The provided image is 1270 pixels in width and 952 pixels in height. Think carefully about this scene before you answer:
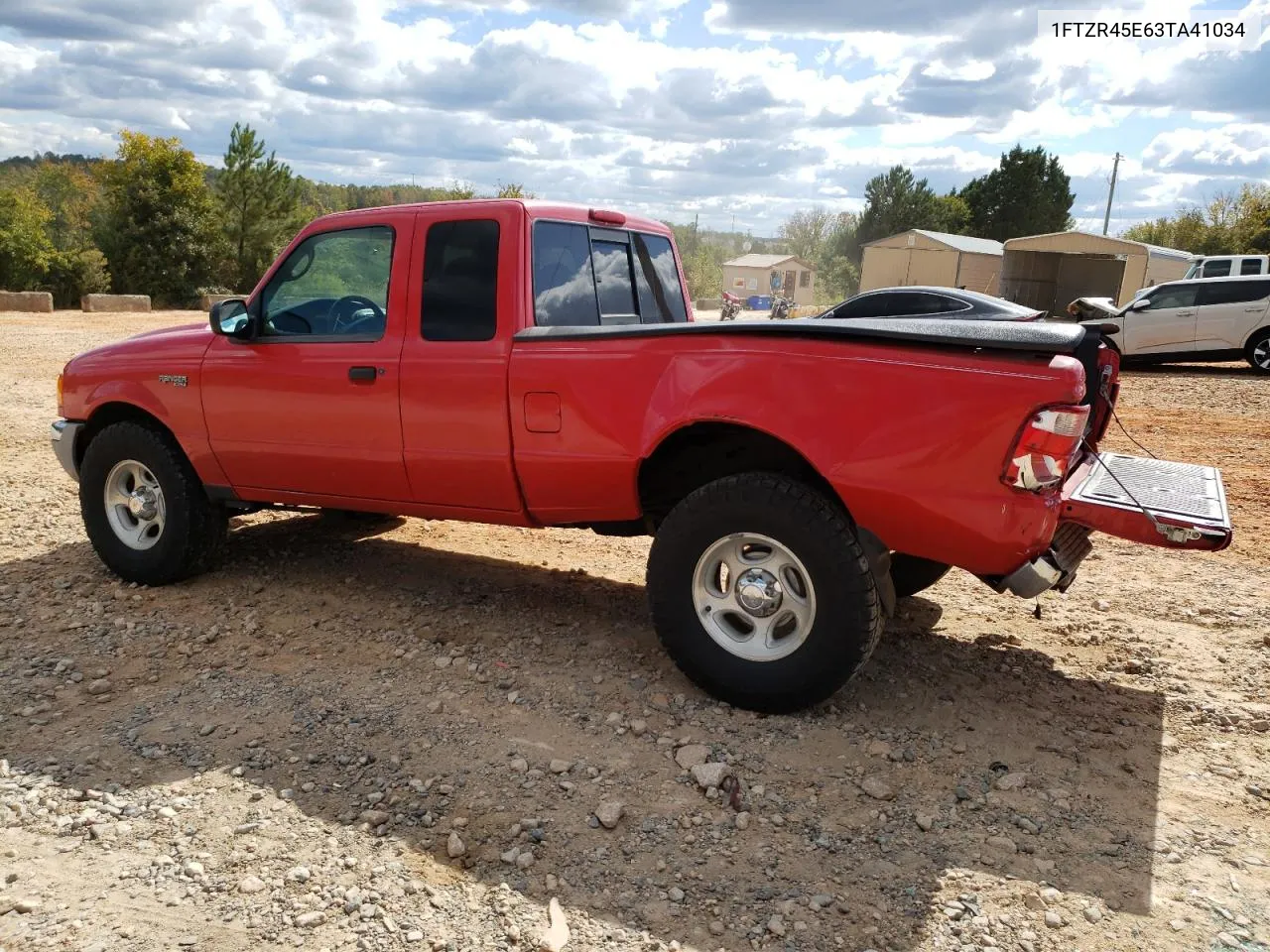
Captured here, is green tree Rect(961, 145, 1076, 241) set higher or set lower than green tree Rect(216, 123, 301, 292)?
higher

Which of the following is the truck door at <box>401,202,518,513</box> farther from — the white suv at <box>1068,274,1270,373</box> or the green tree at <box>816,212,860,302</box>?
the green tree at <box>816,212,860,302</box>

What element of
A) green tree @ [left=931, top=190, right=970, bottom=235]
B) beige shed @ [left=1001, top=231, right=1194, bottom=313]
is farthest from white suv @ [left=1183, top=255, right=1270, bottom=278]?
green tree @ [left=931, top=190, right=970, bottom=235]

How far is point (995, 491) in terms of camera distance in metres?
3.39

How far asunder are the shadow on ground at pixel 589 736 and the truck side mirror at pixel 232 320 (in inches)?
55.5

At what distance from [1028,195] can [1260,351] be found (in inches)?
2041

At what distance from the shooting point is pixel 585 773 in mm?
3547

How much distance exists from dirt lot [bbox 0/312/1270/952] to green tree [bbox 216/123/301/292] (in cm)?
3778

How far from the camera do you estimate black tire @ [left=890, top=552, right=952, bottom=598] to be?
474 cm

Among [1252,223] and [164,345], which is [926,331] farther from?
[1252,223]

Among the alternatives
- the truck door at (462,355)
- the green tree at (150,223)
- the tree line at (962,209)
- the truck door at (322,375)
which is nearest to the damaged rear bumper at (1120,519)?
the truck door at (462,355)

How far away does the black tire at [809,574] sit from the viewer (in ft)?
11.9

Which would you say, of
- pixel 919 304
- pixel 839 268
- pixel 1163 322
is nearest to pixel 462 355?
pixel 919 304

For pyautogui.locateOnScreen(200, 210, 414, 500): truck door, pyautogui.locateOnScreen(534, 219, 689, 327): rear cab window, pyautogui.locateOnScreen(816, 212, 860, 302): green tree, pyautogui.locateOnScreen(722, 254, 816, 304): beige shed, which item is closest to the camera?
pyautogui.locateOnScreen(534, 219, 689, 327): rear cab window

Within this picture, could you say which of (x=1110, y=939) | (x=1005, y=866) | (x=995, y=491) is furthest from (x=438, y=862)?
(x=995, y=491)
